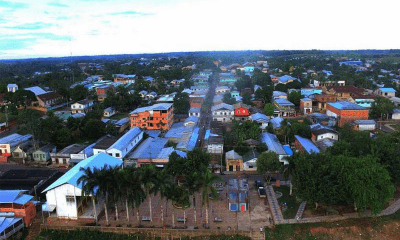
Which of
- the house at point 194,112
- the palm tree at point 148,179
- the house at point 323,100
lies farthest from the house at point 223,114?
the palm tree at point 148,179

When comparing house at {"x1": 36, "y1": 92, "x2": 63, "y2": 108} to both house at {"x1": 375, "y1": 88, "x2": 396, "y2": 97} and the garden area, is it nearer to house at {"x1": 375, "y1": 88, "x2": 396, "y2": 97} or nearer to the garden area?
the garden area

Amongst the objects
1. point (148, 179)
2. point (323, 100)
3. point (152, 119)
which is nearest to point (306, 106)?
point (323, 100)

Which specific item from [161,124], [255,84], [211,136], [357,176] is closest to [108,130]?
[161,124]

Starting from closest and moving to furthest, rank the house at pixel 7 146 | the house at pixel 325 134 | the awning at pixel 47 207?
the awning at pixel 47 207, the house at pixel 7 146, the house at pixel 325 134

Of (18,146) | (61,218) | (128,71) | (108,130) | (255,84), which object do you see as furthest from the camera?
(128,71)

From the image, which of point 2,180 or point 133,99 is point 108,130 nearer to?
Answer: point 2,180

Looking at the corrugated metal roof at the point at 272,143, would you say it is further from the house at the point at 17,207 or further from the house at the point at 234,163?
the house at the point at 17,207

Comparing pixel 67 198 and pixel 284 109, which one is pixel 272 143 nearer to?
pixel 284 109
